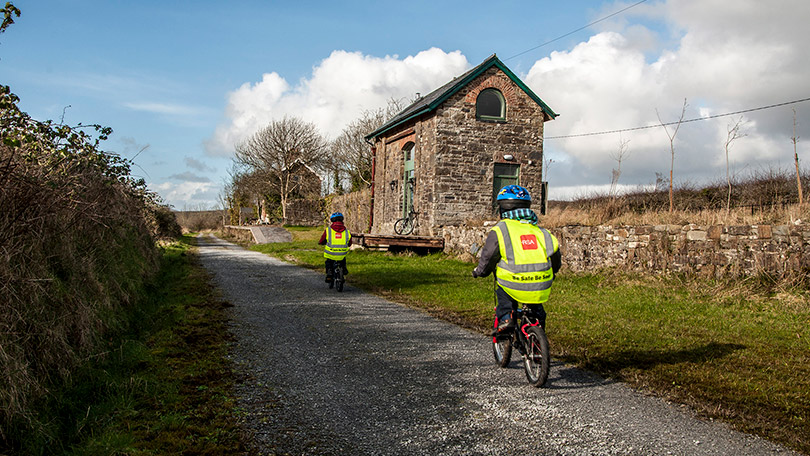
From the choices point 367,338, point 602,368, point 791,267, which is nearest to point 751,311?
point 791,267

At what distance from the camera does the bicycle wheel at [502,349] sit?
562 cm

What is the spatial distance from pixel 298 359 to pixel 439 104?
15.7 metres

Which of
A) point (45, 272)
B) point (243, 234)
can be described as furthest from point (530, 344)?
point (243, 234)

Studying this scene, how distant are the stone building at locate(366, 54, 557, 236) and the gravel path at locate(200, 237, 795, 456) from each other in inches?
535

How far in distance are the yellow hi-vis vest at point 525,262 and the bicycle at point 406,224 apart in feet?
55.0

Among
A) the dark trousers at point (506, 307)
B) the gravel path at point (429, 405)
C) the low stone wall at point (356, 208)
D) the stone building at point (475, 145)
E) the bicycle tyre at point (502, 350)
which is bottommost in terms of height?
the gravel path at point (429, 405)

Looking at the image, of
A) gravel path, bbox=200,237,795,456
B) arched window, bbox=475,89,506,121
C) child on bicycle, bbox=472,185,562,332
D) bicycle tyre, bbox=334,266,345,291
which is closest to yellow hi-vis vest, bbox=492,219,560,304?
child on bicycle, bbox=472,185,562,332

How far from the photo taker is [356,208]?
3169 cm

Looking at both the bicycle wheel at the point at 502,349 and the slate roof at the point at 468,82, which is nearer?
the bicycle wheel at the point at 502,349

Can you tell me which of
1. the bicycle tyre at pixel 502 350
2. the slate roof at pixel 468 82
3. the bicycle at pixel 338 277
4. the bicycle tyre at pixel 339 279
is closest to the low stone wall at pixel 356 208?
the slate roof at pixel 468 82

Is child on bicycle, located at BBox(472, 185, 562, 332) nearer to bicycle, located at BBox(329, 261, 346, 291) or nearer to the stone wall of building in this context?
bicycle, located at BBox(329, 261, 346, 291)

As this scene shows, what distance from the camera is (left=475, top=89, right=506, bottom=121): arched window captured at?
21203 mm

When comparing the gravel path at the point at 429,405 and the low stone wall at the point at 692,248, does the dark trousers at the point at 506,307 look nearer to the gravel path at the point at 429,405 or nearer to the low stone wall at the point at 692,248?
the gravel path at the point at 429,405

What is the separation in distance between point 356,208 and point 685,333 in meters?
25.1
